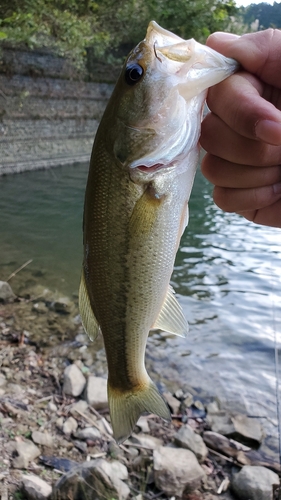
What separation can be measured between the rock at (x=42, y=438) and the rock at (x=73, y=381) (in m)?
0.74

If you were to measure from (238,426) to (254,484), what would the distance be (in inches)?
36.5

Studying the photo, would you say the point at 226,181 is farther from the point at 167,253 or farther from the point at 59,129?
the point at 59,129

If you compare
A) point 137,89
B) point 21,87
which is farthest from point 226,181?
point 21,87

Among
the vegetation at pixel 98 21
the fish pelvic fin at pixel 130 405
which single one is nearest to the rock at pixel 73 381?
the fish pelvic fin at pixel 130 405

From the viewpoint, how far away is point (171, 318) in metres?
1.94

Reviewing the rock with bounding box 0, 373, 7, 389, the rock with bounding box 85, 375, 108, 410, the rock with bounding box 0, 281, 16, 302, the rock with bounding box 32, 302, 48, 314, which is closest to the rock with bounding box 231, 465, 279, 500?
the rock with bounding box 85, 375, 108, 410

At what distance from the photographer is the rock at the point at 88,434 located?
392cm

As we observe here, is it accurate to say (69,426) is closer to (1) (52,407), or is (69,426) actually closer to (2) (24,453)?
(1) (52,407)

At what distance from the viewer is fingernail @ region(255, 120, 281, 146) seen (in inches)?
49.9

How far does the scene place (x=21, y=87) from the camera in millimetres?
15852

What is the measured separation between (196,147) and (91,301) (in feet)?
2.39

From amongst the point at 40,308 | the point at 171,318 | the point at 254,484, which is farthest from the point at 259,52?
the point at 40,308

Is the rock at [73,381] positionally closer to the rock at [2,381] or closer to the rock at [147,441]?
the rock at [2,381]

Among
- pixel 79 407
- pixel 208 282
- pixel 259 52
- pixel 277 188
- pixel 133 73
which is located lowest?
pixel 208 282
